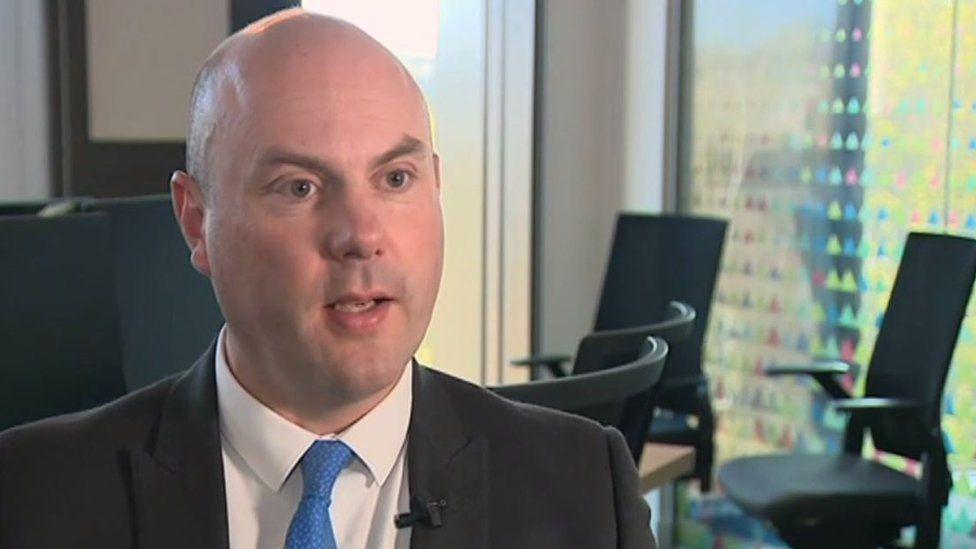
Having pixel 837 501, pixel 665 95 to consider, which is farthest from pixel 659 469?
pixel 665 95

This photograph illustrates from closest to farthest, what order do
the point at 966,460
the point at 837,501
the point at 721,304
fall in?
1. the point at 837,501
2. the point at 966,460
3. the point at 721,304

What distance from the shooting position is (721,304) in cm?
464

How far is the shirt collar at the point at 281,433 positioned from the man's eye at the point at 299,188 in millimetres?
151

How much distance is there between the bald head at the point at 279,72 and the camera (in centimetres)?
100

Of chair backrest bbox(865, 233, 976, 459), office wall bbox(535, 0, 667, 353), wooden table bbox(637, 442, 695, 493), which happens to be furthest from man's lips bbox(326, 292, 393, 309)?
office wall bbox(535, 0, 667, 353)

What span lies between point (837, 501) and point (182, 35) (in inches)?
88.9

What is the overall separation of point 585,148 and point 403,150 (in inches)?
158

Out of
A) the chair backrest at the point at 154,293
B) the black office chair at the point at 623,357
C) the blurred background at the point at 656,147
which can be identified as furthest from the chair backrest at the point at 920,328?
the chair backrest at the point at 154,293

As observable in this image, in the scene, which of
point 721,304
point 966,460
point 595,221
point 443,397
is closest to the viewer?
point 443,397

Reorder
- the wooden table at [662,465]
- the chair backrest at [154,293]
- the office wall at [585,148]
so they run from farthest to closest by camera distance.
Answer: the office wall at [585,148]
the wooden table at [662,465]
the chair backrest at [154,293]

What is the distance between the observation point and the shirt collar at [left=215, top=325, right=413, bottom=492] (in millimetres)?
1060

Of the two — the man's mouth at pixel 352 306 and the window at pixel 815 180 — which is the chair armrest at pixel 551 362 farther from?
the man's mouth at pixel 352 306

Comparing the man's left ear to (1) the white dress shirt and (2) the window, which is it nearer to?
(1) the white dress shirt

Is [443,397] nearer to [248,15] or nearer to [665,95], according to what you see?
[248,15]
